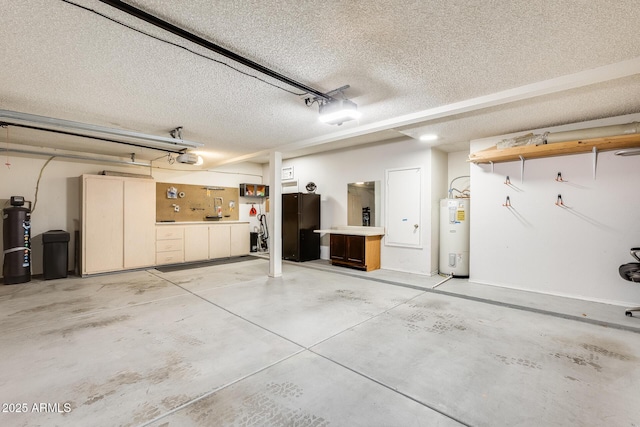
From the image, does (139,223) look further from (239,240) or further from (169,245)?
(239,240)

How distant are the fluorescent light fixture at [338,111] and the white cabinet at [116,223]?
528 cm

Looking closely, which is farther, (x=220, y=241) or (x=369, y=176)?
(x=220, y=241)

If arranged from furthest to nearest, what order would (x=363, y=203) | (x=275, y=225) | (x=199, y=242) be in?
(x=199, y=242), (x=363, y=203), (x=275, y=225)

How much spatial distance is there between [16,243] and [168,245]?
8.35 ft

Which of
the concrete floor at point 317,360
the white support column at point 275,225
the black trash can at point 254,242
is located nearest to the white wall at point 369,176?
the concrete floor at point 317,360

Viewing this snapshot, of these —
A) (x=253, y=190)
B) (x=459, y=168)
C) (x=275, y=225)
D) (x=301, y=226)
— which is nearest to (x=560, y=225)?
(x=459, y=168)

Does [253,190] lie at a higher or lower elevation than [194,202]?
higher

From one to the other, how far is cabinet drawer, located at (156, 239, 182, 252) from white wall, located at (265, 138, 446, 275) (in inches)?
141

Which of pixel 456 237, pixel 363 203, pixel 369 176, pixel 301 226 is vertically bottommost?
pixel 456 237

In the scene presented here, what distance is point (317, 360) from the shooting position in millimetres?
2414

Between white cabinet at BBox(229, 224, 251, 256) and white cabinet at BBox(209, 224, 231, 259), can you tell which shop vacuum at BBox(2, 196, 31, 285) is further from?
white cabinet at BBox(229, 224, 251, 256)

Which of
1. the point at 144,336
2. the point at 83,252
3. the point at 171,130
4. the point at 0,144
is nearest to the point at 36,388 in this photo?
the point at 144,336

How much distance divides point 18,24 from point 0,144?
5169mm

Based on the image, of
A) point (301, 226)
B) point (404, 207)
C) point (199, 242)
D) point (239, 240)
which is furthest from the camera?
point (239, 240)
